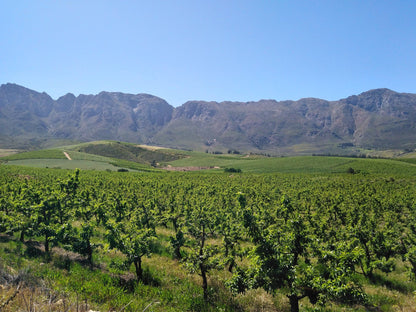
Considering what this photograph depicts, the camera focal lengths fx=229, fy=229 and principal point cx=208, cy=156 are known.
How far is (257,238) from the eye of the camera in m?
10.4

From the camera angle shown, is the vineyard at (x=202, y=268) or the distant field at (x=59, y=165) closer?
the vineyard at (x=202, y=268)

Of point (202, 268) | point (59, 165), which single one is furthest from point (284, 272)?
point (59, 165)

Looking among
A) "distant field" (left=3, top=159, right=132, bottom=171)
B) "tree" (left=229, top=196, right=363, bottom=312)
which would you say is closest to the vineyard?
"tree" (left=229, top=196, right=363, bottom=312)

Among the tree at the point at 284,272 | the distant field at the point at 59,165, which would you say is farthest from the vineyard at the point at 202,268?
the distant field at the point at 59,165

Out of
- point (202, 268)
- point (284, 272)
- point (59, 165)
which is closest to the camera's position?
point (284, 272)

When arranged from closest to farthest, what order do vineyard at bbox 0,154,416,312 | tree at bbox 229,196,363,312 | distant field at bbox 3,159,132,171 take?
tree at bbox 229,196,363,312, vineyard at bbox 0,154,416,312, distant field at bbox 3,159,132,171

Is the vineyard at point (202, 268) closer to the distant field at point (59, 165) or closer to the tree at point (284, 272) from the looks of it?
the tree at point (284, 272)

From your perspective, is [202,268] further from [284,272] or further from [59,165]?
[59,165]

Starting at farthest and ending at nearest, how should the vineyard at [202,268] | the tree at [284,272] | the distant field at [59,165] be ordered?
the distant field at [59,165], the vineyard at [202,268], the tree at [284,272]

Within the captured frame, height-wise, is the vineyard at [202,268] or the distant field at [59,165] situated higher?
the vineyard at [202,268]

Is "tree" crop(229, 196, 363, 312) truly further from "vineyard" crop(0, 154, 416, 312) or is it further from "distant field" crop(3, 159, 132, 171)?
"distant field" crop(3, 159, 132, 171)

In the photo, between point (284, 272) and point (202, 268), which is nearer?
point (284, 272)

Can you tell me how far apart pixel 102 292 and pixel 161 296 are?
2951 mm

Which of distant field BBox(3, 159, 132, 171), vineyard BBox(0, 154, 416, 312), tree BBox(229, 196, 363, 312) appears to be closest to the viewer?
tree BBox(229, 196, 363, 312)
